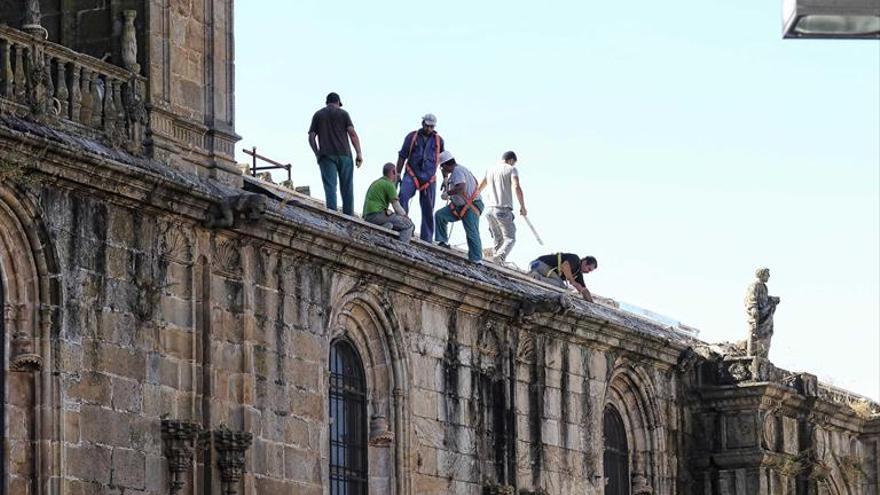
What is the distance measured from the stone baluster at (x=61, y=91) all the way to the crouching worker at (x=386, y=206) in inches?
240

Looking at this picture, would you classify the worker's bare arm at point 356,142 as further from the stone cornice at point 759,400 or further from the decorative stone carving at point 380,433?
the stone cornice at point 759,400

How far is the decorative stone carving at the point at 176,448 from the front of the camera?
2142 cm

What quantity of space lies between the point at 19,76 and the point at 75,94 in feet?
3.08

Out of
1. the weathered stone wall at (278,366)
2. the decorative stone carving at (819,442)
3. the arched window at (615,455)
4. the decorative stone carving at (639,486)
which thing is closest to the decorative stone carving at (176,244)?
the weathered stone wall at (278,366)

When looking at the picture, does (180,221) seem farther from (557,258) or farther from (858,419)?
(858,419)

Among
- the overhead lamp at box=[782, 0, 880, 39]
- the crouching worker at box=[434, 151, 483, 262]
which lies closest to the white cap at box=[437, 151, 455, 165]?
the crouching worker at box=[434, 151, 483, 262]

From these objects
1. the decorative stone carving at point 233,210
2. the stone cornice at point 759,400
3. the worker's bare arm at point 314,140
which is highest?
the worker's bare arm at point 314,140

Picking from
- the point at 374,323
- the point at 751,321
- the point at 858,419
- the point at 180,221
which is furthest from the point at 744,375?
the point at 180,221

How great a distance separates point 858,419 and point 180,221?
18.6m

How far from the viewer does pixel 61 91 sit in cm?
2114

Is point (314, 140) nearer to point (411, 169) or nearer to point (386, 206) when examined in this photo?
point (386, 206)

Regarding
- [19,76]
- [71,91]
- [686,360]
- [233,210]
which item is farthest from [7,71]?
[686,360]

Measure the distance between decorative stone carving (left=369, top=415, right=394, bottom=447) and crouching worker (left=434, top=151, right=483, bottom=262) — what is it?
130 inches

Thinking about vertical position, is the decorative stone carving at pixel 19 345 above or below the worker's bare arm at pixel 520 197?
below
